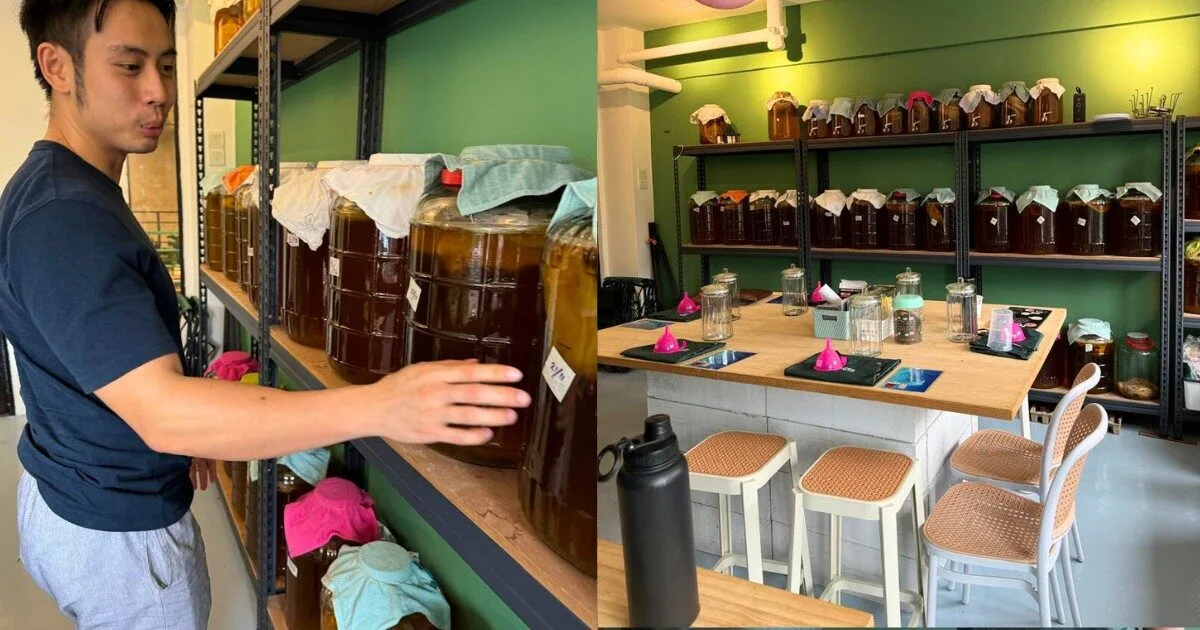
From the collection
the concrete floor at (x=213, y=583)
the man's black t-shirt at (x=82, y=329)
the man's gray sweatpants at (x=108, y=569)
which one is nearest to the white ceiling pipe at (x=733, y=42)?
the man's black t-shirt at (x=82, y=329)

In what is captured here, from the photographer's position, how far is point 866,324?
1.36ft

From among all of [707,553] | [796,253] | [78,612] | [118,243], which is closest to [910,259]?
[796,253]

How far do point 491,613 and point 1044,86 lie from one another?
62.3 inches

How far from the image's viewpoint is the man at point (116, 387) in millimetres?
823

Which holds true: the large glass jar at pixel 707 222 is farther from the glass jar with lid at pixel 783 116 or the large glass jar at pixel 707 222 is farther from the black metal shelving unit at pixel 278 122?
the black metal shelving unit at pixel 278 122

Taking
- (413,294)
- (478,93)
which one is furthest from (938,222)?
(478,93)

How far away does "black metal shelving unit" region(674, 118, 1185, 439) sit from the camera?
359 millimetres

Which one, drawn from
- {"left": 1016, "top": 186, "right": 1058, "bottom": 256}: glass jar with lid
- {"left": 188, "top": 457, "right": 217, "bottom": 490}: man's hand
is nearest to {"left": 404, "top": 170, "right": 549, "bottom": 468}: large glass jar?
{"left": 1016, "top": 186, "right": 1058, "bottom": 256}: glass jar with lid

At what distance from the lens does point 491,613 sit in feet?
5.53

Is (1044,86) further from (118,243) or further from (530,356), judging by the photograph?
(118,243)

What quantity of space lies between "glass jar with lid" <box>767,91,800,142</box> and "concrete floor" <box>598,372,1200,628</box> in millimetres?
181

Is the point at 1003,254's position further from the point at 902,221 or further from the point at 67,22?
the point at 67,22

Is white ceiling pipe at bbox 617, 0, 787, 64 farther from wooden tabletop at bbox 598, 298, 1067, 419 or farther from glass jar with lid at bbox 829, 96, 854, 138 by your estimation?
wooden tabletop at bbox 598, 298, 1067, 419

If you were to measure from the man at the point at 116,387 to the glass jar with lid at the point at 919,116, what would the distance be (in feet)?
1.18
